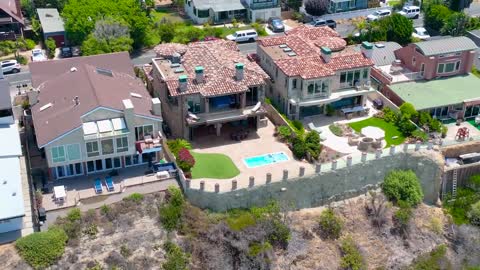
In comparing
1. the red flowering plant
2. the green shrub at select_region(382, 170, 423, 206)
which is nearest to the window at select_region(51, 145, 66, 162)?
the red flowering plant

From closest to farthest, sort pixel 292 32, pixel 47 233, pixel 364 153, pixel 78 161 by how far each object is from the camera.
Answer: pixel 47 233
pixel 78 161
pixel 364 153
pixel 292 32

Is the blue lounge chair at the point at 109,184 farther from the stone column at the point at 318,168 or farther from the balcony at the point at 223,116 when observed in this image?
the stone column at the point at 318,168

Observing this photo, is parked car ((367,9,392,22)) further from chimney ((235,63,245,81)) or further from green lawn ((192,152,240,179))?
green lawn ((192,152,240,179))

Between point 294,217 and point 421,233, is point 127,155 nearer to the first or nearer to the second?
point 294,217

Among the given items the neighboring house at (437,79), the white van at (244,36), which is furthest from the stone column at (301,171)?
the white van at (244,36)

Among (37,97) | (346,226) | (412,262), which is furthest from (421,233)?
(37,97)

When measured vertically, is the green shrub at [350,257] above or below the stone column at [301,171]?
below

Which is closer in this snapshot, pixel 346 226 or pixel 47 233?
pixel 47 233

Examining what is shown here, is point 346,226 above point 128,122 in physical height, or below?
below
